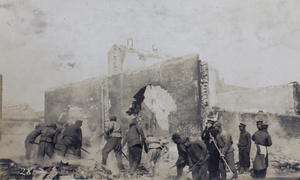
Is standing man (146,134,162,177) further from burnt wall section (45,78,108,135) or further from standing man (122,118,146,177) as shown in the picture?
burnt wall section (45,78,108,135)

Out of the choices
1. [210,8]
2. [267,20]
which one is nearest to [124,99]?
[210,8]

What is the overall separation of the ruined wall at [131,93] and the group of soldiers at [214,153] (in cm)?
151

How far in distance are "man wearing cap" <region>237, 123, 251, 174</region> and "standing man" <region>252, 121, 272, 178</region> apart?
0.94 feet

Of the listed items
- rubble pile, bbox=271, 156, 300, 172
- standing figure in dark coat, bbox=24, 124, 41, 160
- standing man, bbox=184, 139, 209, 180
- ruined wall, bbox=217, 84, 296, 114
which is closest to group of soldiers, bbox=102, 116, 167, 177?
standing man, bbox=184, 139, 209, 180

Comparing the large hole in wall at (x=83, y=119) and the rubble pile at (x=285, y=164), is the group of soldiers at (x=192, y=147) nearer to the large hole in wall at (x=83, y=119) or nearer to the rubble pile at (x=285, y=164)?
the rubble pile at (x=285, y=164)

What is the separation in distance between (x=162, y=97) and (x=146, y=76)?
4848 mm

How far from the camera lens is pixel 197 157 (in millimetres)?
6164

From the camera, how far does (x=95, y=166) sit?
7.61m

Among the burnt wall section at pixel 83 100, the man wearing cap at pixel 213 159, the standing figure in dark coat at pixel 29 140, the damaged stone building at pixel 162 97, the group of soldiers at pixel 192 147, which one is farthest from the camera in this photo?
the burnt wall section at pixel 83 100

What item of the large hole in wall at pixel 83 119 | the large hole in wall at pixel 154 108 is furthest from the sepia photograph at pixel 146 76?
the large hole in wall at pixel 154 108

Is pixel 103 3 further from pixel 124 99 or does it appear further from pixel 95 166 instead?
pixel 95 166

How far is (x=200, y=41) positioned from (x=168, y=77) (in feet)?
4.24

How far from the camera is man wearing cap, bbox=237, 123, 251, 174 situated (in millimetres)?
7129

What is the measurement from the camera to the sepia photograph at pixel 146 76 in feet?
23.9
